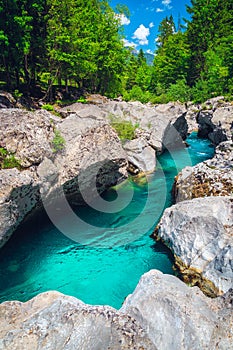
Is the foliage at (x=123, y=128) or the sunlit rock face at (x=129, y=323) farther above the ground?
the foliage at (x=123, y=128)

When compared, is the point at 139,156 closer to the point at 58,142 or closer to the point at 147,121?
the point at 147,121

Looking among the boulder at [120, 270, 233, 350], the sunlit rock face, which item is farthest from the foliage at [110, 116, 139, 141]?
the sunlit rock face

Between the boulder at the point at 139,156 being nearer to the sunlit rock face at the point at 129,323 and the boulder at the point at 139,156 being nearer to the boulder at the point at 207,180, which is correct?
the boulder at the point at 207,180

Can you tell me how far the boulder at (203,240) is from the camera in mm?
7015

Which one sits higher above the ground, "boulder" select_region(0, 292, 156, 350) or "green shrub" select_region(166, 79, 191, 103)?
"green shrub" select_region(166, 79, 191, 103)

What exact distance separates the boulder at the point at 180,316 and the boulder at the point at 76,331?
752 millimetres

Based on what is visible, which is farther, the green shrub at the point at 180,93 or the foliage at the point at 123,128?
the green shrub at the point at 180,93

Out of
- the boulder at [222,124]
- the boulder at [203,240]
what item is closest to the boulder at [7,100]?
the boulder at [203,240]

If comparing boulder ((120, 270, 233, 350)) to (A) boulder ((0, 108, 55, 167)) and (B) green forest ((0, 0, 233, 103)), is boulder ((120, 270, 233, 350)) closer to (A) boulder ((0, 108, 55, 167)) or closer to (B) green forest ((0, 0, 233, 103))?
(A) boulder ((0, 108, 55, 167))

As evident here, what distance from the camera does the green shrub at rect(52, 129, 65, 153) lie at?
11742mm

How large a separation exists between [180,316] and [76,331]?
6.58ft

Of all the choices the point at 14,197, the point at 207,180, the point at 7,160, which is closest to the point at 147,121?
the point at 207,180

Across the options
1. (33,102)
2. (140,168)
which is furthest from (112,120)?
(33,102)

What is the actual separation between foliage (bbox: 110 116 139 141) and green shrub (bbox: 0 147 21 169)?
10230mm
